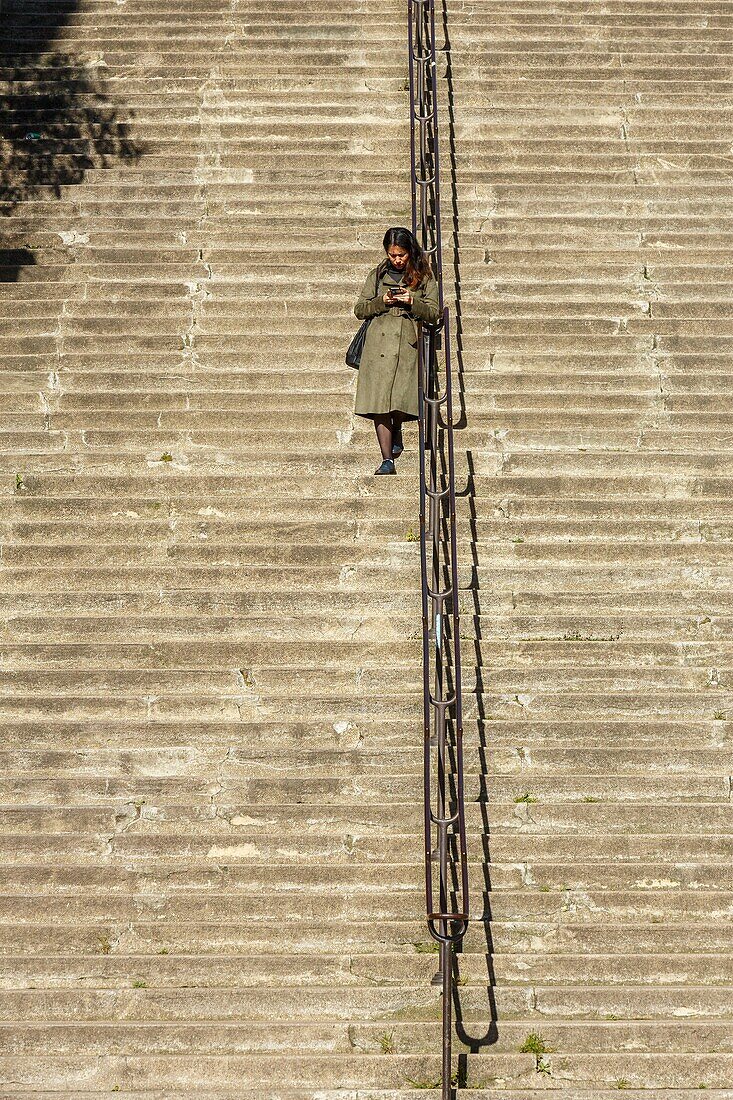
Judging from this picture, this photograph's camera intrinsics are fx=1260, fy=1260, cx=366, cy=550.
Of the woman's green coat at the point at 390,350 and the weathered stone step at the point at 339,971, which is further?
the woman's green coat at the point at 390,350

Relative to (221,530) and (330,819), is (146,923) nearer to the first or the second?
(330,819)

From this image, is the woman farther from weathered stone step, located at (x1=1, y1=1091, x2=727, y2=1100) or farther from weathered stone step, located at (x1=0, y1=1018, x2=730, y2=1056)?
weathered stone step, located at (x1=1, y1=1091, x2=727, y2=1100)

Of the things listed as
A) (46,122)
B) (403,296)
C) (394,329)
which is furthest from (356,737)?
(46,122)

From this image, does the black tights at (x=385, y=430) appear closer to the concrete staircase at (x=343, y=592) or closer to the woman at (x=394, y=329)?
the woman at (x=394, y=329)

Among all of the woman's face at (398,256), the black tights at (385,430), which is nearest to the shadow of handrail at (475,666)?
the black tights at (385,430)

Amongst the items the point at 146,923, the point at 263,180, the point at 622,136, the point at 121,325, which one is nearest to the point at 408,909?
the point at 146,923

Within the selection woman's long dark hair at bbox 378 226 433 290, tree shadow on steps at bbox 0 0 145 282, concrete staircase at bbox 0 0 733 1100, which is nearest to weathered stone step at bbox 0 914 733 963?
concrete staircase at bbox 0 0 733 1100
